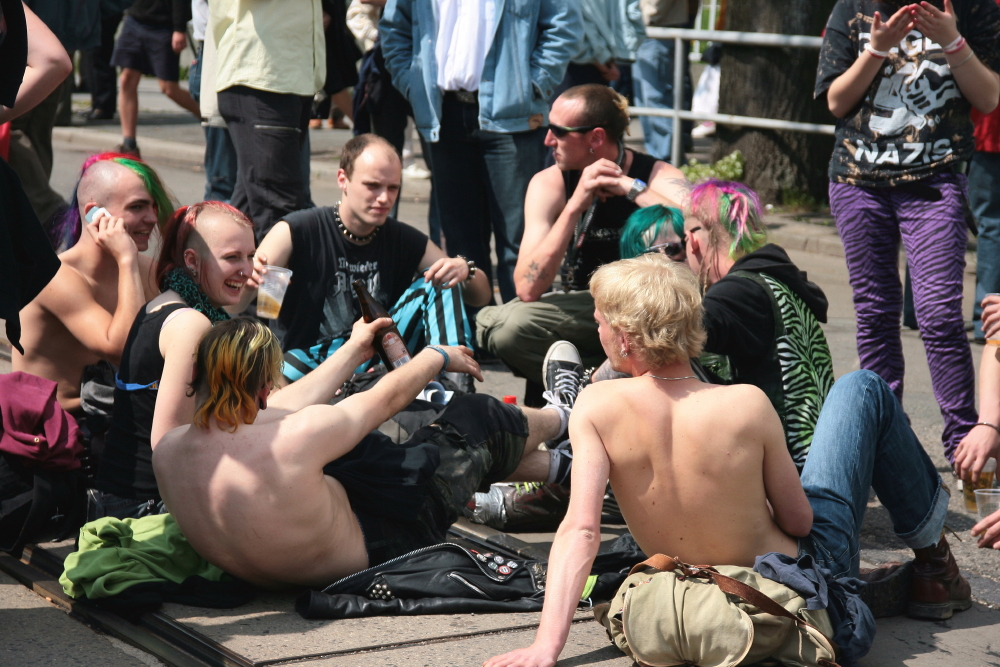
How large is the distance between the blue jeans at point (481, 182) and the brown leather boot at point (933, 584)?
2957mm

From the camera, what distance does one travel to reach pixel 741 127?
33.3ft

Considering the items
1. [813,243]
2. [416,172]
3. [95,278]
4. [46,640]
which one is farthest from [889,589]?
[416,172]

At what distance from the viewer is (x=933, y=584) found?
3.39 metres

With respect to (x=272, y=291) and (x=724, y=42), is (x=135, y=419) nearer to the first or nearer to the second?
(x=272, y=291)

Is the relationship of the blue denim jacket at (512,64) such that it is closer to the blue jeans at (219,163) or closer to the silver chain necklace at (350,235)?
the silver chain necklace at (350,235)

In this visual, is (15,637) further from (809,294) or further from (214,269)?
(809,294)

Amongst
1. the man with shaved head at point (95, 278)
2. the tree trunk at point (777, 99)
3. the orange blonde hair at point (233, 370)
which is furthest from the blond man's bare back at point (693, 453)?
the tree trunk at point (777, 99)

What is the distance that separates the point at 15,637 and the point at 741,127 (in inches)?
322

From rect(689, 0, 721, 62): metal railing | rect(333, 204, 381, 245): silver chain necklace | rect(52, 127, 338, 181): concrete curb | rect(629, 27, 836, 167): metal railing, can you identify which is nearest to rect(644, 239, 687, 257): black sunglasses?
rect(333, 204, 381, 245): silver chain necklace

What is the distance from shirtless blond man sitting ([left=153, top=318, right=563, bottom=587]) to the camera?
10.5ft

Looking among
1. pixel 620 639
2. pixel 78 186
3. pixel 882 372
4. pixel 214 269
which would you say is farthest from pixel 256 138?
pixel 620 639

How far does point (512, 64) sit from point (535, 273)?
1.42 m

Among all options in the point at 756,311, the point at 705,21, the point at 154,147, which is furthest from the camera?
the point at 705,21

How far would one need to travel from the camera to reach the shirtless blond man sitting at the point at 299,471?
320 centimetres
